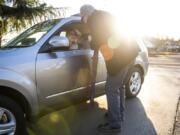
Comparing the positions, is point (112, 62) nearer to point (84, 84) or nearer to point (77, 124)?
point (84, 84)

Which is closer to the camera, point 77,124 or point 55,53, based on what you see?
point 55,53

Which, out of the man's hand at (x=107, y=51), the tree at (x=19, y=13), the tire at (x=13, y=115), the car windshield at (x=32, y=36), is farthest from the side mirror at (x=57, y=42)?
the tree at (x=19, y=13)

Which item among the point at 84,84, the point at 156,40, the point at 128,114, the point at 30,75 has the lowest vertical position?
the point at 156,40

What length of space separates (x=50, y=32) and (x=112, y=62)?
3.48ft

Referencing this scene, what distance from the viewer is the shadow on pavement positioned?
5219mm

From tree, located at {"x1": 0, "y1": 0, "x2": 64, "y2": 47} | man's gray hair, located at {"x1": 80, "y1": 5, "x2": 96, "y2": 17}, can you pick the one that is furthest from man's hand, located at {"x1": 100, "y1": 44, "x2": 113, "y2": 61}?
tree, located at {"x1": 0, "y1": 0, "x2": 64, "y2": 47}

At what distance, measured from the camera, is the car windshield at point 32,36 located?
520cm

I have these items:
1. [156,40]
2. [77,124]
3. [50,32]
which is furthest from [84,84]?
[156,40]

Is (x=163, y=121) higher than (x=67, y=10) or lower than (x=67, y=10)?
lower

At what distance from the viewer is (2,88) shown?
14.5ft

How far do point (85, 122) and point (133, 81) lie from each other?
2037 mm

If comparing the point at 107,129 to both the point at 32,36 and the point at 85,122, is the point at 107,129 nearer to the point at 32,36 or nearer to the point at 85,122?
the point at 85,122

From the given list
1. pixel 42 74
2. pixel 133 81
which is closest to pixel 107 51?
pixel 42 74

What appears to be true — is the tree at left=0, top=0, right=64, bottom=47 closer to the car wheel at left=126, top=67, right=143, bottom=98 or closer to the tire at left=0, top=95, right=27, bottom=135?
the car wheel at left=126, top=67, right=143, bottom=98
